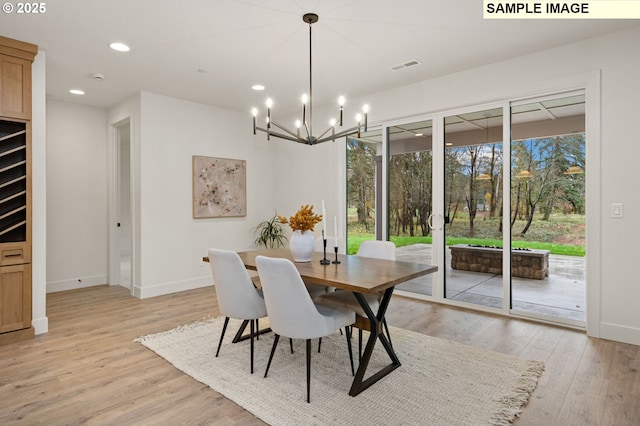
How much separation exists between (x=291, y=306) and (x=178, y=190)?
3.51 meters

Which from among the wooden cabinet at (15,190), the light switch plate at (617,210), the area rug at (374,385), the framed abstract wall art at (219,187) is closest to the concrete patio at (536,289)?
the light switch plate at (617,210)

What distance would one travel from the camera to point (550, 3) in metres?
2.87

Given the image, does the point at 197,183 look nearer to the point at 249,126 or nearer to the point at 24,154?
the point at 249,126

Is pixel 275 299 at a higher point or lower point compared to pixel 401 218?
lower

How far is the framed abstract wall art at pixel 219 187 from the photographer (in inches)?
209

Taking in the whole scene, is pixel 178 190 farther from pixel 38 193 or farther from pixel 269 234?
pixel 38 193

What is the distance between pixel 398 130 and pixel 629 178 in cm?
244

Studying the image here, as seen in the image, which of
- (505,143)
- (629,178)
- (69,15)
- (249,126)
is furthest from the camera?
(249,126)

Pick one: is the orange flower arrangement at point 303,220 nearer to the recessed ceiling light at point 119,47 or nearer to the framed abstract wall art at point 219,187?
the recessed ceiling light at point 119,47

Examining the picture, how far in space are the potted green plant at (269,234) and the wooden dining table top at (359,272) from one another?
2.72 meters

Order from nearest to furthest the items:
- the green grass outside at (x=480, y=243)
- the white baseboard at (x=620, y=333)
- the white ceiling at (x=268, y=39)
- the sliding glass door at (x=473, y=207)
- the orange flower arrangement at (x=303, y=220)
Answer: the white ceiling at (x=268, y=39)
the orange flower arrangement at (x=303, y=220)
the white baseboard at (x=620, y=333)
the green grass outside at (x=480, y=243)
the sliding glass door at (x=473, y=207)

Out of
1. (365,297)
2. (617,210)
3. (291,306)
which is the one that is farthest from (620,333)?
(291,306)

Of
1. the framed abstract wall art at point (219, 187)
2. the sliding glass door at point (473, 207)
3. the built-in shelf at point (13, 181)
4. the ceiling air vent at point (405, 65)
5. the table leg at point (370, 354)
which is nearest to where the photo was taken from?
the table leg at point (370, 354)

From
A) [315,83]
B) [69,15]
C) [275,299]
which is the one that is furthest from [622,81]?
[69,15]
